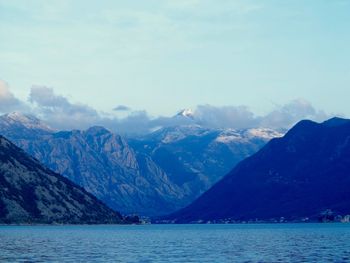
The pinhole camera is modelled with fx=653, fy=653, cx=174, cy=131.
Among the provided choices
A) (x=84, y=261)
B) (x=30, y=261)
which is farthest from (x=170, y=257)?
(x=30, y=261)

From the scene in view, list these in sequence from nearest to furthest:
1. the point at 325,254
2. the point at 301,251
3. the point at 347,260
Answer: the point at 347,260 < the point at 325,254 < the point at 301,251

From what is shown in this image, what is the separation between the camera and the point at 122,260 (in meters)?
164

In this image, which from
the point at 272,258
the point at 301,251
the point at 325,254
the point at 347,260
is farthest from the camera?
the point at 301,251

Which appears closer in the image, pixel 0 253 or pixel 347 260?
pixel 347 260

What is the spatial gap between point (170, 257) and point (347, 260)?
47.0 meters

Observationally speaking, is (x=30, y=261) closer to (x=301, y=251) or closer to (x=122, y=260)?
(x=122, y=260)

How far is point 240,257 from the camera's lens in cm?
17212

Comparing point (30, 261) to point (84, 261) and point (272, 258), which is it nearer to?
point (84, 261)

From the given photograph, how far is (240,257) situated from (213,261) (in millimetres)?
13407

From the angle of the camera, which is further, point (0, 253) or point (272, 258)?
point (0, 253)

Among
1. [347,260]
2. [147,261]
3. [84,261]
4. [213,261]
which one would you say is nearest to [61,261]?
[84,261]

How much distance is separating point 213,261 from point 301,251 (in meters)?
44.0

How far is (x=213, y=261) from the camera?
16125cm

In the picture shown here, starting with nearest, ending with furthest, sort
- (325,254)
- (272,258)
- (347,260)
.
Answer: (347,260) < (272,258) < (325,254)
